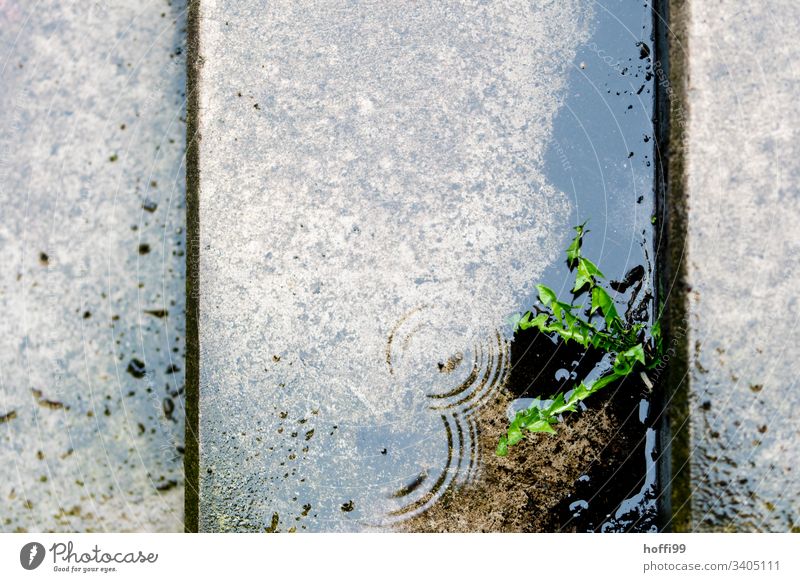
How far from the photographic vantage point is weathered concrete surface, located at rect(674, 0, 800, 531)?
5.87ft

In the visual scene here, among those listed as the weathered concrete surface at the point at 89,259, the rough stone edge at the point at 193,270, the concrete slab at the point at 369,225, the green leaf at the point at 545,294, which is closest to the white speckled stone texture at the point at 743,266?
the concrete slab at the point at 369,225

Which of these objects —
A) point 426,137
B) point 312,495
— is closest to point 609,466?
point 312,495

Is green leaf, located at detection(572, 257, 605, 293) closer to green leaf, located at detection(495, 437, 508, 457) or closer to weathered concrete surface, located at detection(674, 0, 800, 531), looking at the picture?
weathered concrete surface, located at detection(674, 0, 800, 531)

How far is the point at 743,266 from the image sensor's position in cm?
180

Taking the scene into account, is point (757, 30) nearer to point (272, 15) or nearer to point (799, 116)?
point (799, 116)

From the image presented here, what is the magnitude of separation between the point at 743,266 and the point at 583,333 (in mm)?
482

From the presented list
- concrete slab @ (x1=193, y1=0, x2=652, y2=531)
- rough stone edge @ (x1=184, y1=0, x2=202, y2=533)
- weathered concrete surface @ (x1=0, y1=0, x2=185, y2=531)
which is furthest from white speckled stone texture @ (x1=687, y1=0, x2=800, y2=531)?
weathered concrete surface @ (x1=0, y1=0, x2=185, y2=531)

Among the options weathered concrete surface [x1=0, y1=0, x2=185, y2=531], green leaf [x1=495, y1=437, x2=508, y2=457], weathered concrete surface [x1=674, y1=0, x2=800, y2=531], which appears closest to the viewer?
weathered concrete surface [x1=674, y1=0, x2=800, y2=531]

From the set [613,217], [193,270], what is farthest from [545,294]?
[193,270]

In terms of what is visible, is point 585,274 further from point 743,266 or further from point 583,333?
point 743,266
